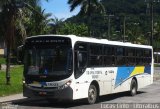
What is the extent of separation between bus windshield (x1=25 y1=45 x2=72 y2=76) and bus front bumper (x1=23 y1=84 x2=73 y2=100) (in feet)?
2.04

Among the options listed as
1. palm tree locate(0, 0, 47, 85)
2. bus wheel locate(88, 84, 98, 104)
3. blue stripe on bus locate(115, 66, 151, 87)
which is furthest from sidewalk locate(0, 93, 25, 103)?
blue stripe on bus locate(115, 66, 151, 87)

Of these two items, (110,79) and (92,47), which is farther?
(110,79)

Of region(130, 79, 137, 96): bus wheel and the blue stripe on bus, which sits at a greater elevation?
the blue stripe on bus

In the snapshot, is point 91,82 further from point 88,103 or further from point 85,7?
point 85,7

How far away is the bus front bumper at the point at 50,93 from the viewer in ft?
59.1

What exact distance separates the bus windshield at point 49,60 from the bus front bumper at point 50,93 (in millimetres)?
622

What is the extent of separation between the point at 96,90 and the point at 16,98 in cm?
361

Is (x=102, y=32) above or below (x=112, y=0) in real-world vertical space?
below

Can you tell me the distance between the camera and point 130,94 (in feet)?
81.6

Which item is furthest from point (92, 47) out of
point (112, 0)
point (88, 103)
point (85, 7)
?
point (112, 0)

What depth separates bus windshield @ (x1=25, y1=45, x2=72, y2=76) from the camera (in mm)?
18219

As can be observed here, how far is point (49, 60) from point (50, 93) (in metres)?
1.28

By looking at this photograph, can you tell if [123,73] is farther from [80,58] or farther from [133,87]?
[80,58]

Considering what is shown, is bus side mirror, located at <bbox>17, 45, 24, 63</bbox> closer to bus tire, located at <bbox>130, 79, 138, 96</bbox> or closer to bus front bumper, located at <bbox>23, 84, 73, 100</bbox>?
bus front bumper, located at <bbox>23, 84, 73, 100</bbox>
